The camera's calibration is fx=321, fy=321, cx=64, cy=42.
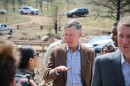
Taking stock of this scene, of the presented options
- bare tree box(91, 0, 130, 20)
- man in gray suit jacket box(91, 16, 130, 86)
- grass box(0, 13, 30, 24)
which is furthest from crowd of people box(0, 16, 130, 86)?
grass box(0, 13, 30, 24)

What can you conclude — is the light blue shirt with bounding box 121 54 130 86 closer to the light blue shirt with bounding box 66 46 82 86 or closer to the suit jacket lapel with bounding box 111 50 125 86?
the suit jacket lapel with bounding box 111 50 125 86

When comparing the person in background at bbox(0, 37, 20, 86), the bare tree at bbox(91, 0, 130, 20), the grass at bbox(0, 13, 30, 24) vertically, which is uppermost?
the bare tree at bbox(91, 0, 130, 20)

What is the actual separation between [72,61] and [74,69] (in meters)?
0.12

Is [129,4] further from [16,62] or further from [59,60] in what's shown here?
[16,62]

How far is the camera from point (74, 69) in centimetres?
449

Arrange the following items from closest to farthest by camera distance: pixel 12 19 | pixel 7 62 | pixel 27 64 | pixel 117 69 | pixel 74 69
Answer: pixel 7 62
pixel 117 69
pixel 27 64
pixel 74 69
pixel 12 19

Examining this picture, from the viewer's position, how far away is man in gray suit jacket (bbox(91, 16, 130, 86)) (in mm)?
3041

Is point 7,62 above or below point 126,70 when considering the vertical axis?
above

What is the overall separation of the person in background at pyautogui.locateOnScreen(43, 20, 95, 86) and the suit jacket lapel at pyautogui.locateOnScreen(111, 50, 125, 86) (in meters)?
1.35

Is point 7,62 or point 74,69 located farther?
point 74,69

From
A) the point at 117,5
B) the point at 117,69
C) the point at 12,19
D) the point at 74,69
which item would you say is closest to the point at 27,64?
the point at 74,69

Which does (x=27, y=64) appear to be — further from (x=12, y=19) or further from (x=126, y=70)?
(x=12, y=19)

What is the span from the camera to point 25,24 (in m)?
41.8

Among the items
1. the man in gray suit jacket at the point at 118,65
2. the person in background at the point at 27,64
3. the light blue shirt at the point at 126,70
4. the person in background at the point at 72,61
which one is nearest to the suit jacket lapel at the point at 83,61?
the person in background at the point at 72,61
